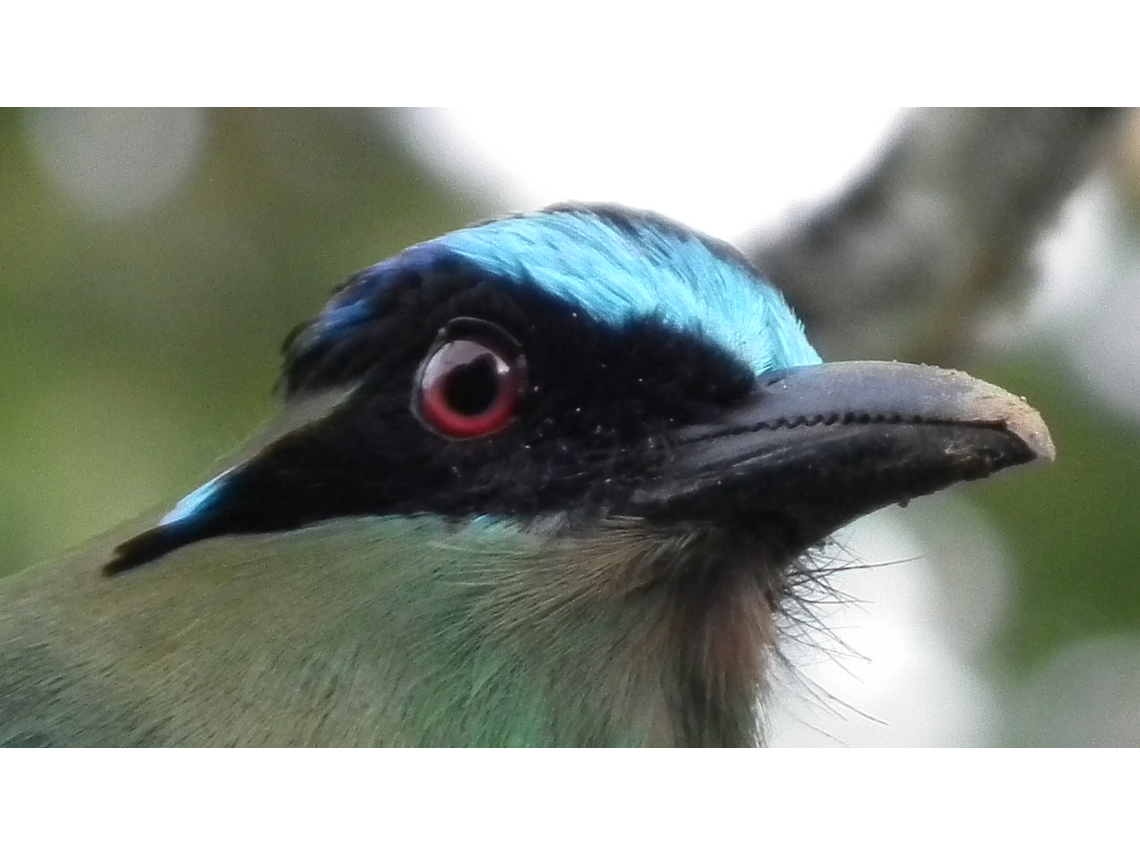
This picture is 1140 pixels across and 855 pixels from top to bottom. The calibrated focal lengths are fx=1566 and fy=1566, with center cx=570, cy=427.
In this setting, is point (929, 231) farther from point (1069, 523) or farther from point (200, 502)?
point (200, 502)

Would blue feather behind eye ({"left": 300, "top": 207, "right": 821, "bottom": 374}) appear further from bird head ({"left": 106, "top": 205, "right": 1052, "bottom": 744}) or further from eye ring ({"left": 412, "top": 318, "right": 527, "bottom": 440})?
eye ring ({"left": 412, "top": 318, "right": 527, "bottom": 440})

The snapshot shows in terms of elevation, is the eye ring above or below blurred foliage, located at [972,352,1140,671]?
below

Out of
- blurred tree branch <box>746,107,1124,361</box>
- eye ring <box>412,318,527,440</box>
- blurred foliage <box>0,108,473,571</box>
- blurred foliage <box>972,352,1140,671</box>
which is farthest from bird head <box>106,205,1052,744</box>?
blurred foliage <box>972,352,1140,671</box>

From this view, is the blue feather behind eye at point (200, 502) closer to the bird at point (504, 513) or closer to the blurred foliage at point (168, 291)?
the bird at point (504, 513)

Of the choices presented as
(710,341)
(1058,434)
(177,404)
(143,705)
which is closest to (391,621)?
(143,705)

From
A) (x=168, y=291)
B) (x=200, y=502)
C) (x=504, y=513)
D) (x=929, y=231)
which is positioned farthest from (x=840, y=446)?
(x=168, y=291)

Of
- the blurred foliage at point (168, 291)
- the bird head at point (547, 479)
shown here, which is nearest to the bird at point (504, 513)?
the bird head at point (547, 479)
